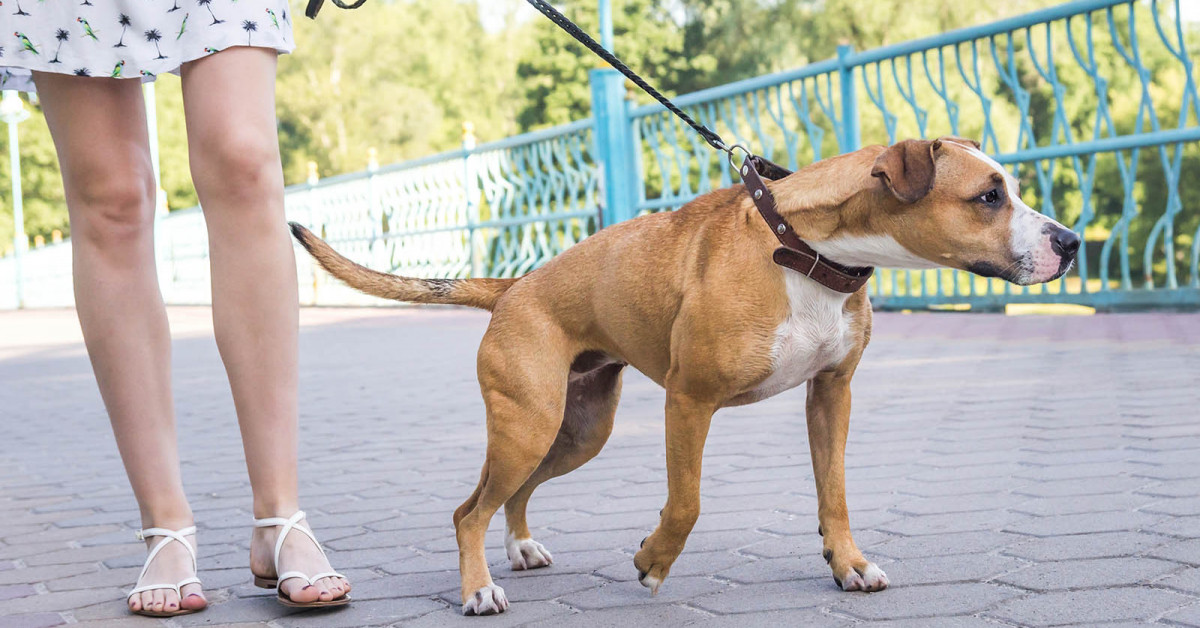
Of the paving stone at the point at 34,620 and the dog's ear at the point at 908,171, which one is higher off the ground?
the dog's ear at the point at 908,171

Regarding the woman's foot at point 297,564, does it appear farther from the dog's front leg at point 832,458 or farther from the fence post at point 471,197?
the fence post at point 471,197

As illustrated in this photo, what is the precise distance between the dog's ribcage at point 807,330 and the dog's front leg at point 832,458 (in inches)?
6.2

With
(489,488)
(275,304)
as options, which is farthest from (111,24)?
(489,488)

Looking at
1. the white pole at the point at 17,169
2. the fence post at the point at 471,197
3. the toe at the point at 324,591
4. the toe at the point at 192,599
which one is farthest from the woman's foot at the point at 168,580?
the white pole at the point at 17,169

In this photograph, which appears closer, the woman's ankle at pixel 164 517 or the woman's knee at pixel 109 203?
the woman's knee at pixel 109 203

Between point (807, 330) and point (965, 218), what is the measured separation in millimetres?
442

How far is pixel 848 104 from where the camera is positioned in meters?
11.4

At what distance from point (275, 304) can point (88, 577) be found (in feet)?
3.38

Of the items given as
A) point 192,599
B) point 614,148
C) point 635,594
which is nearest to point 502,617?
point 635,594

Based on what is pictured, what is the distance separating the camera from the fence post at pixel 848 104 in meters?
11.3

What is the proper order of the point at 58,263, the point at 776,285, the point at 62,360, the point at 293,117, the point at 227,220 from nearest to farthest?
1. the point at 776,285
2. the point at 227,220
3. the point at 62,360
4. the point at 58,263
5. the point at 293,117

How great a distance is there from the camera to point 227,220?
3113 millimetres

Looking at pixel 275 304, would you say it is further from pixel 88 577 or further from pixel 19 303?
pixel 19 303

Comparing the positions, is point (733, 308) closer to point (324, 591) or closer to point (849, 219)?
point (849, 219)
